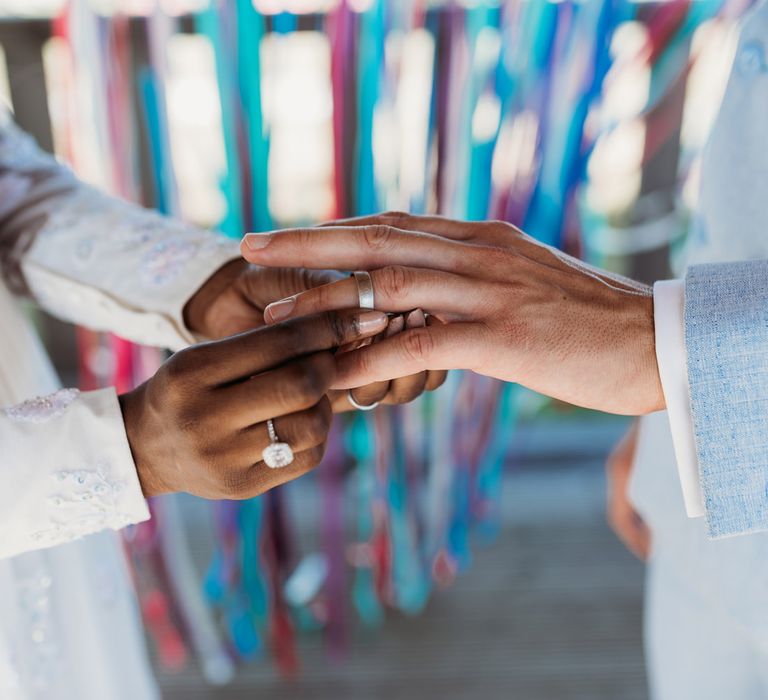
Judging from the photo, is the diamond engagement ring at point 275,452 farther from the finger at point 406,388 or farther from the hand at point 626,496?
the hand at point 626,496

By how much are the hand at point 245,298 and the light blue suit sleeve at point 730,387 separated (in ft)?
0.83

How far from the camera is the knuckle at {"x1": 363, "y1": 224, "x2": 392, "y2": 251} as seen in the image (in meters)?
0.70

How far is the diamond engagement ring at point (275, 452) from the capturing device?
1.90 ft

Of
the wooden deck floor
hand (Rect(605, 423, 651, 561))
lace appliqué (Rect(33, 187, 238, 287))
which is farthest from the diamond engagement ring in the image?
the wooden deck floor

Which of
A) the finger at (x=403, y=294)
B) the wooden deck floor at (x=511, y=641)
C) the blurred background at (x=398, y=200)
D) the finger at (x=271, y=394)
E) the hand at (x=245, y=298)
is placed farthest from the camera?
the wooden deck floor at (x=511, y=641)

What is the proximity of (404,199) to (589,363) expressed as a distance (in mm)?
784

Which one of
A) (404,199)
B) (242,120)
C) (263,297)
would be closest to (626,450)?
(404,199)

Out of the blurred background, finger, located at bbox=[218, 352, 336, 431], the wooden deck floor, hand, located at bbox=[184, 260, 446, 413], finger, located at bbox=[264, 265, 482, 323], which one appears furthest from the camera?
the wooden deck floor

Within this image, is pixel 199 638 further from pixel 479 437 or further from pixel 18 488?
pixel 18 488

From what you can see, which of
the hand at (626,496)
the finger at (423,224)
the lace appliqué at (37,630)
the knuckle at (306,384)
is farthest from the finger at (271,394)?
the hand at (626,496)

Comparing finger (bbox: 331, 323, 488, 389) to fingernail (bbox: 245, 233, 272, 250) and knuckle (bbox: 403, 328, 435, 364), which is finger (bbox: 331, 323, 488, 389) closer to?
knuckle (bbox: 403, 328, 435, 364)

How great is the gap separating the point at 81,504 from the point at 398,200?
857 millimetres

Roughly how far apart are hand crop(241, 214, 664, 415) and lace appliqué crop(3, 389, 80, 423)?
0.19 meters

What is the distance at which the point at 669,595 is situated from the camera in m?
1.05
